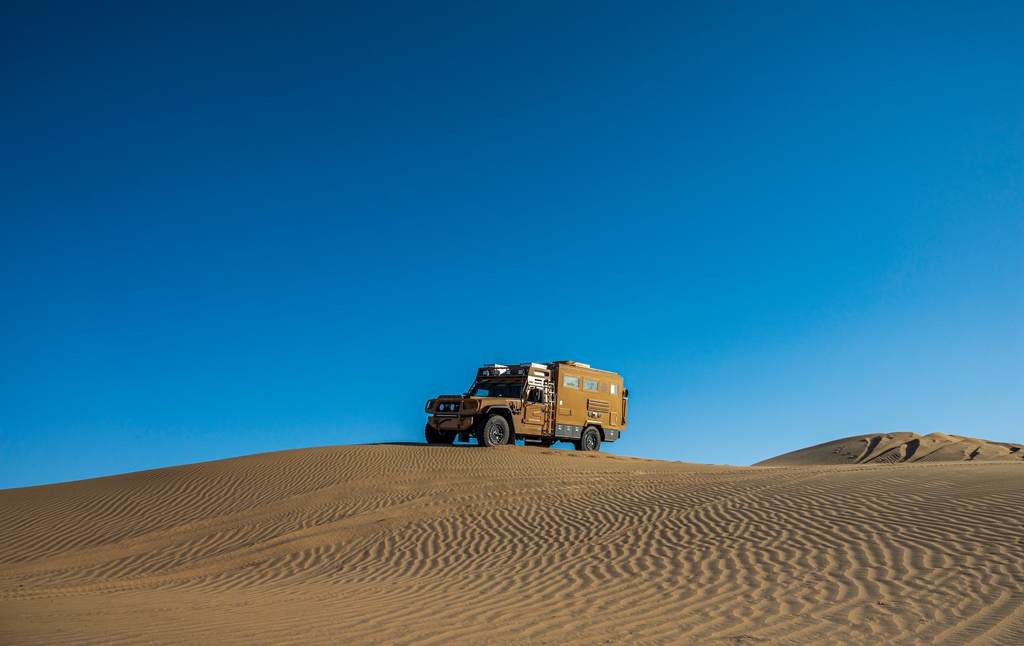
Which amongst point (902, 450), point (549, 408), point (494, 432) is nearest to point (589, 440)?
point (549, 408)

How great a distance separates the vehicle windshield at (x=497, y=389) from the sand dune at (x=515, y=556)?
3.58 metres

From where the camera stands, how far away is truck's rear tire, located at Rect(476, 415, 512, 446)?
2066cm

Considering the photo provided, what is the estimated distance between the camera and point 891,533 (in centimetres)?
904

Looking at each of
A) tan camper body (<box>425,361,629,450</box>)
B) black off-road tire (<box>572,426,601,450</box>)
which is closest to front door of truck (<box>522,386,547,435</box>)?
tan camper body (<box>425,361,629,450</box>)

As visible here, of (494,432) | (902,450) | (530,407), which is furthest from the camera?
(902,450)

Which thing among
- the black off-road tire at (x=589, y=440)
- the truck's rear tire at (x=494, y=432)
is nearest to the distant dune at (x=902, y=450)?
the black off-road tire at (x=589, y=440)

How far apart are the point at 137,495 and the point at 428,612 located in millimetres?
12632

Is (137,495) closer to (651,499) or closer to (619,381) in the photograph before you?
(651,499)

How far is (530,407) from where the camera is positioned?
21.7 meters

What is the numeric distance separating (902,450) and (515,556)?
2506 cm

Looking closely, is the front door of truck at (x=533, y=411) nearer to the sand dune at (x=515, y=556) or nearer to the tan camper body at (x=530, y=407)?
the tan camper body at (x=530, y=407)

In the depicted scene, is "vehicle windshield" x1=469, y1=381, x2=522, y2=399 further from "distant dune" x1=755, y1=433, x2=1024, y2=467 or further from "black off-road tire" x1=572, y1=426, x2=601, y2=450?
"distant dune" x1=755, y1=433, x2=1024, y2=467

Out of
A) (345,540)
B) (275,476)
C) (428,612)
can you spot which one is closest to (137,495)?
(275,476)

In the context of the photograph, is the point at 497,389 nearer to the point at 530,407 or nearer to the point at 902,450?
the point at 530,407
